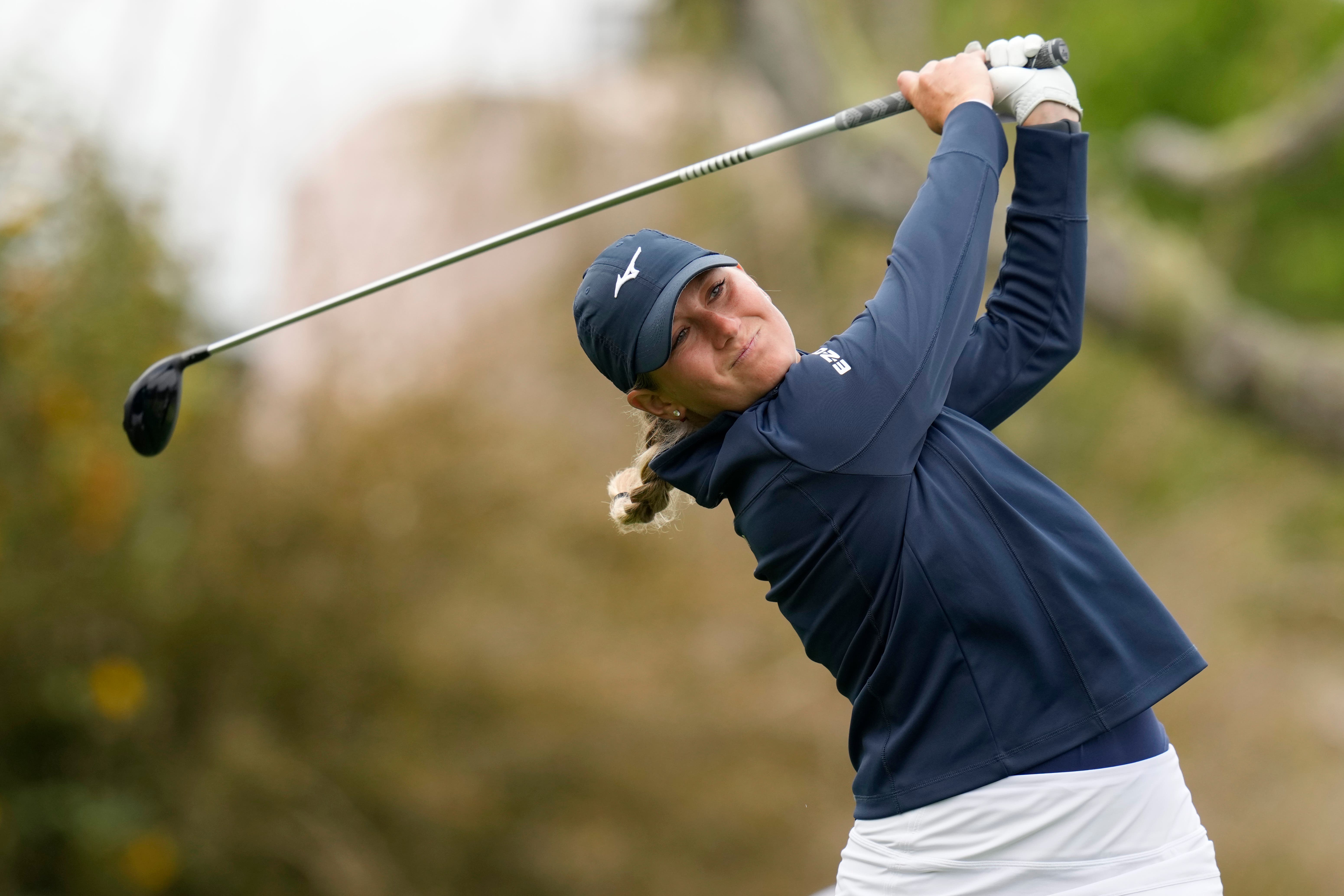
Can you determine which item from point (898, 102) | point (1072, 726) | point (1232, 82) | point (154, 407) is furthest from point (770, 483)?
point (1232, 82)

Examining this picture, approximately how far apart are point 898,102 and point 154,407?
135 centimetres

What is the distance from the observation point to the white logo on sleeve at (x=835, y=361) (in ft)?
4.49

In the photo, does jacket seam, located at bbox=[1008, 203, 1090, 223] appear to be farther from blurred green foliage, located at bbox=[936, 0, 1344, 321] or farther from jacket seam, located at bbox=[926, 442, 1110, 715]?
blurred green foliage, located at bbox=[936, 0, 1344, 321]

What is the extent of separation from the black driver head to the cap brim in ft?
3.28

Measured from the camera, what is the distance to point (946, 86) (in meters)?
1.54

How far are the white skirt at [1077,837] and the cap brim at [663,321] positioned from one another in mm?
614

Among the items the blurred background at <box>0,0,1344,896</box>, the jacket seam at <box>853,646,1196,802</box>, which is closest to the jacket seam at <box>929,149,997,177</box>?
the jacket seam at <box>853,646,1196,802</box>

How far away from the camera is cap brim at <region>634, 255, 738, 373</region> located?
4.66 feet

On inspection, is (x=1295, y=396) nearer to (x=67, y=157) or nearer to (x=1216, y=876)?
(x=1216, y=876)

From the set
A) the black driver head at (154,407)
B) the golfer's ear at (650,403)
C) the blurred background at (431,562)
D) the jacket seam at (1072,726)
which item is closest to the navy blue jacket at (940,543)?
the jacket seam at (1072,726)

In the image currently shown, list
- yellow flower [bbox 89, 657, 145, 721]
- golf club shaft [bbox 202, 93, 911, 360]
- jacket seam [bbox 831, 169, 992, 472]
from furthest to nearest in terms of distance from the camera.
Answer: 1. yellow flower [bbox 89, 657, 145, 721]
2. golf club shaft [bbox 202, 93, 911, 360]
3. jacket seam [bbox 831, 169, 992, 472]

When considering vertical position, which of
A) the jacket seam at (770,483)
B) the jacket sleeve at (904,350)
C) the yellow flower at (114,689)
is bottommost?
the jacket seam at (770,483)

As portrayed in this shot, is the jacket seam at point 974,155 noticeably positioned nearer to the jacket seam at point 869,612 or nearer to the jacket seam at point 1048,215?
the jacket seam at point 1048,215

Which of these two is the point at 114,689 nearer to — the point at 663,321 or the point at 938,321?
the point at 663,321
